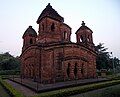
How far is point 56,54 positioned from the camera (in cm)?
1862

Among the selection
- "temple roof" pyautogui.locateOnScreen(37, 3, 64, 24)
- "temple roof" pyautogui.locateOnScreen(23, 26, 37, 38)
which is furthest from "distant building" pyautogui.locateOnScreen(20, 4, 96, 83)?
"temple roof" pyautogui.locateOnScreen(23, 26, 37, 38)

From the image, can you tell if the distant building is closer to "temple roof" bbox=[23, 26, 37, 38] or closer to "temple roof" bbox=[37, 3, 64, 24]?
"temple roof" bbox=[37, 3, 64, 24]

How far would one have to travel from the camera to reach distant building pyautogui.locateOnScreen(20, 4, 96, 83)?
58.6ft

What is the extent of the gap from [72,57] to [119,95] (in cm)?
885

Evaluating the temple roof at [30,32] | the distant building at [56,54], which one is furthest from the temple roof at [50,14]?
the temple roof at [30,32]

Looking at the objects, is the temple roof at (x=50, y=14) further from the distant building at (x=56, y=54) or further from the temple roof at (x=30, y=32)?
the temple roof at (x=30, y=32)

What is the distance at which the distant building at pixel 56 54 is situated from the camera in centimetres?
1787

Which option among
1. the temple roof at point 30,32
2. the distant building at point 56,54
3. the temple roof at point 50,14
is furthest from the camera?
the temple roof at point 30,32

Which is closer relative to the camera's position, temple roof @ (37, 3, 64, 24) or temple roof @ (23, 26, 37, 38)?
temple roof @ (37, 3, 64, 24)

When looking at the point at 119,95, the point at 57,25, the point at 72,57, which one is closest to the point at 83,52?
the point at 72,57

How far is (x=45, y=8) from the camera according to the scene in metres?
21.9

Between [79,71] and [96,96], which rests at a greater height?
[79,71]

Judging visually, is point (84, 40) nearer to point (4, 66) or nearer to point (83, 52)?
point (83, 52)

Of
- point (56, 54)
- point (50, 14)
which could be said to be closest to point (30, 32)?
point (50, 14)
